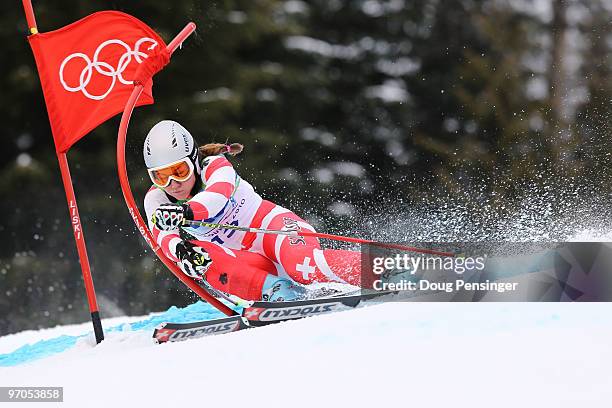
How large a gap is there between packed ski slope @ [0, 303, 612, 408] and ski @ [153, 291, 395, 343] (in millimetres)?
362

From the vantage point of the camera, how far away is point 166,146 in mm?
4898

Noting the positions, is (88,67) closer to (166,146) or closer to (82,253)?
(166,146)

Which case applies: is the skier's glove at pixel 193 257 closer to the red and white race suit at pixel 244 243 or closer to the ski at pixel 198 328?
the red and white race suit at pixel 244 243

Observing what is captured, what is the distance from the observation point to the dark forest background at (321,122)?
37.4 ft

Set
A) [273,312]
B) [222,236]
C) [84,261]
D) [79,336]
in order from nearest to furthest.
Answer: [273,312] → [84,261] → [222,236] → [79,336]

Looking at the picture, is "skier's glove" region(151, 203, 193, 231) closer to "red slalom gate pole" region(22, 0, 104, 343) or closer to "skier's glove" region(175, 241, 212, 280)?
"skier's glove" region(175, 241, 212, 280)

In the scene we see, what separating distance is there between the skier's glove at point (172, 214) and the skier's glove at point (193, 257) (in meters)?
0.23

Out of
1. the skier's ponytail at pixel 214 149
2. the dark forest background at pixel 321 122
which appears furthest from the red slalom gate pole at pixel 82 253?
the dark forest background at pixel 321 122

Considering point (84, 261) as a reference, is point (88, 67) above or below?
above

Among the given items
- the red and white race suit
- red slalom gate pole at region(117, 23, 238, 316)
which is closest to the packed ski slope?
the red and white race suit

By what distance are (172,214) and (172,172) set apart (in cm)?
33

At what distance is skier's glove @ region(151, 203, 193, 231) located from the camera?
4.69 meters

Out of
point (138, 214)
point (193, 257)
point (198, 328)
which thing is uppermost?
point (138, 214)

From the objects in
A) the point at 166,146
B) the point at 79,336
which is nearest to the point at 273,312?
the point at 166,146
